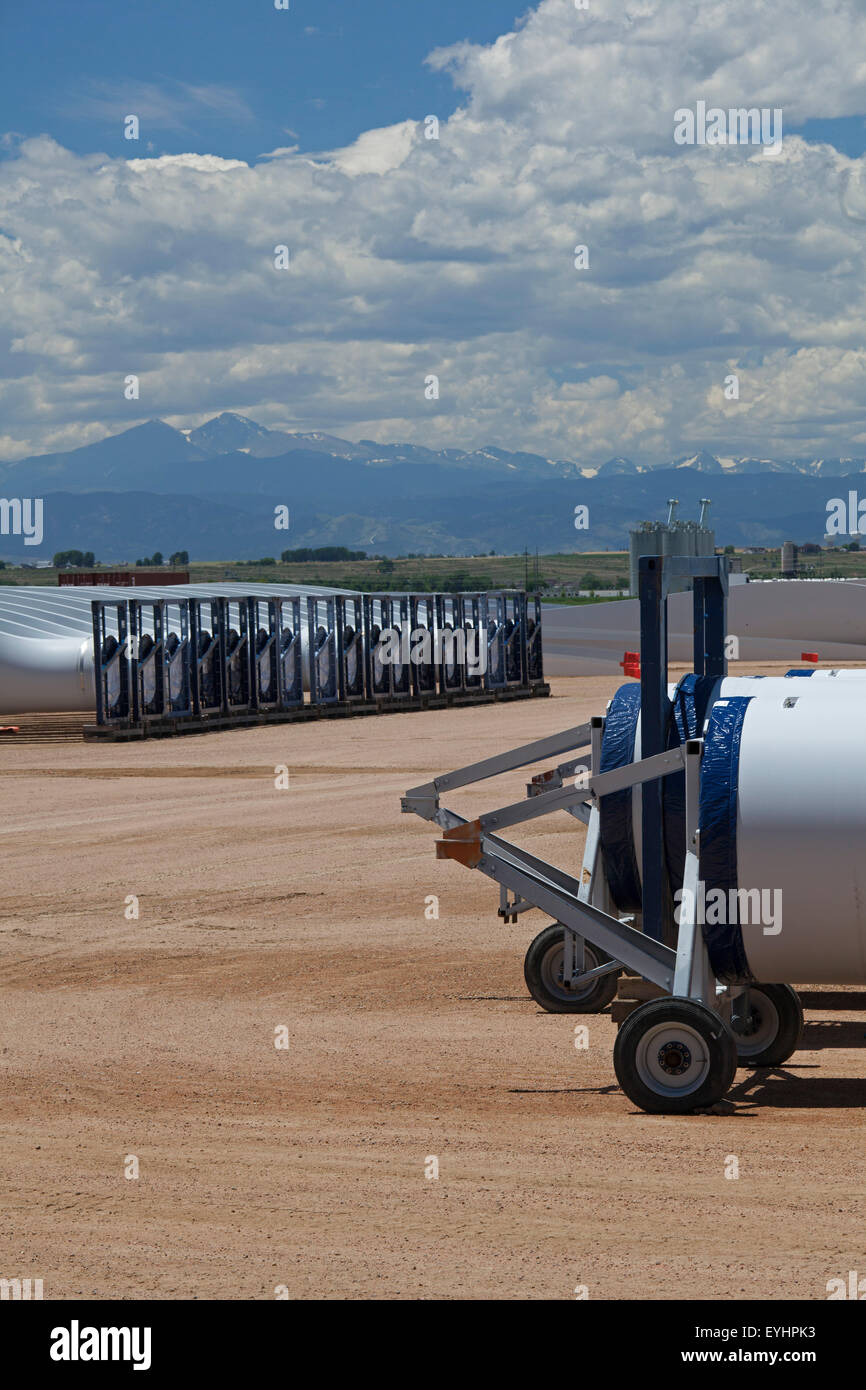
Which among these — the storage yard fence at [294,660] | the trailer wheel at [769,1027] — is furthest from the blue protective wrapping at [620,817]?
the storage yard fence at [294,660]

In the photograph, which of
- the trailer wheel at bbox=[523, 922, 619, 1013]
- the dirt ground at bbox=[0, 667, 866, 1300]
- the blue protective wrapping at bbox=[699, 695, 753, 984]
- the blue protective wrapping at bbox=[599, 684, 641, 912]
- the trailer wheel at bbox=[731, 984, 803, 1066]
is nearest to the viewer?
the dirt ground at bbox=[0, 667, 866, 1300]

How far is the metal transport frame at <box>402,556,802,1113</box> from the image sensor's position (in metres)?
9.92

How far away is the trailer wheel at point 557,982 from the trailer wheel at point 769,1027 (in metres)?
1.85

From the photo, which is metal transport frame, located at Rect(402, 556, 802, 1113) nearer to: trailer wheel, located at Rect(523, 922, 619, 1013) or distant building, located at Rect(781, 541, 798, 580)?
trailer wheel, located at Rect(523, 922, 619, 1013)

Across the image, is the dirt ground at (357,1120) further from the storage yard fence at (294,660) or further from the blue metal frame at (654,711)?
the storage yard fence at (294,660)

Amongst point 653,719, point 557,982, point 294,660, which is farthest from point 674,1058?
point 294,660

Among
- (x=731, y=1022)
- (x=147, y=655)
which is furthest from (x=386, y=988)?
(x=147, y=655)

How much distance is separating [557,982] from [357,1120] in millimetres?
3570

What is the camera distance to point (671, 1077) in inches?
394

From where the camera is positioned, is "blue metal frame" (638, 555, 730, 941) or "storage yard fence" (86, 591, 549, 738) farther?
"storage yard fence" (86, 591, 549, 738)

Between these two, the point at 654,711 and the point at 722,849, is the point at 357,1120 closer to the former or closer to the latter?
the point at 722,849

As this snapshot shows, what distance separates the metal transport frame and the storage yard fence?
2724 cm

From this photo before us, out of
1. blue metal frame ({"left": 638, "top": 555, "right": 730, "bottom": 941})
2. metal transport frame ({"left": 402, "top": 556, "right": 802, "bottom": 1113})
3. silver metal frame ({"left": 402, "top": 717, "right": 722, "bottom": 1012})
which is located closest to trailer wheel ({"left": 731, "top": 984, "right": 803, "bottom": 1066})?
metal transport frame ({"left": 402, "top": 556, "right": 802, "bottom": 1113})
